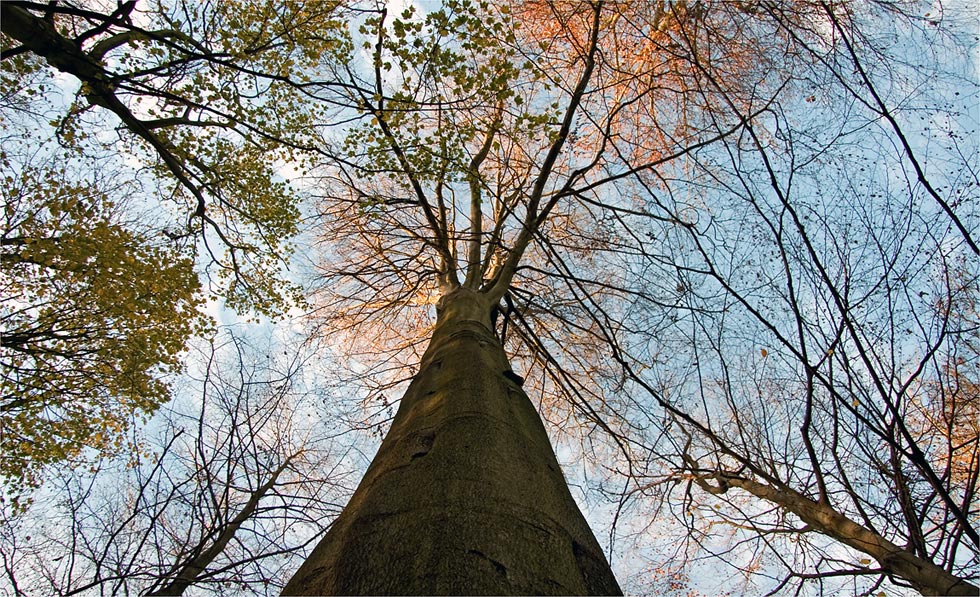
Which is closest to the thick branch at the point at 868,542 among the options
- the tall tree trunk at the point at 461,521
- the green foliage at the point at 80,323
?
the tall tree trunk at the point at 461,521

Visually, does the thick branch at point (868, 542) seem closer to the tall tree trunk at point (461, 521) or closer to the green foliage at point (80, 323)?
the tall tree trunk at point (461, 521)

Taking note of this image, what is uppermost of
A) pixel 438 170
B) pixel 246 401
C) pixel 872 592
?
pixel 438 170

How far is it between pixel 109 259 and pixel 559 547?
615 centimetres

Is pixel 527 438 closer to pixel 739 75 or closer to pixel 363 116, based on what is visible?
pixel 363 116

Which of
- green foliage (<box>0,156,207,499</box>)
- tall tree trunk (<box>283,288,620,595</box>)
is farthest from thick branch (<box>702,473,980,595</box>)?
green foliage (<box>0,156,207,499</box>)

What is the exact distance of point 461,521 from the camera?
1174 mm

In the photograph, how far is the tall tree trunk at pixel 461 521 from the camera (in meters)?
1.02

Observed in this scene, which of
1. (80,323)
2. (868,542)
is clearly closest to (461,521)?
(868,542)

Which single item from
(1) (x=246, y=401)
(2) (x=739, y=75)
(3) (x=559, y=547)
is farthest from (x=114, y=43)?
(2) (x=739, y=75)

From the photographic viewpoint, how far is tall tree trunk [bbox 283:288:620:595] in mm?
1019

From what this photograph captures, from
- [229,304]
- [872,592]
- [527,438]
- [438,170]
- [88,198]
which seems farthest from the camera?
[229,304]

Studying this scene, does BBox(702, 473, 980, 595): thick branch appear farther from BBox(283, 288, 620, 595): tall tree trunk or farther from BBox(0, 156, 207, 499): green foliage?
BBox(0, 156, 207, 499): green foliage

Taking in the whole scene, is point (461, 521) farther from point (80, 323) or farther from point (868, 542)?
point (80, 323)

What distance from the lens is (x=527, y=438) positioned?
191 cm
